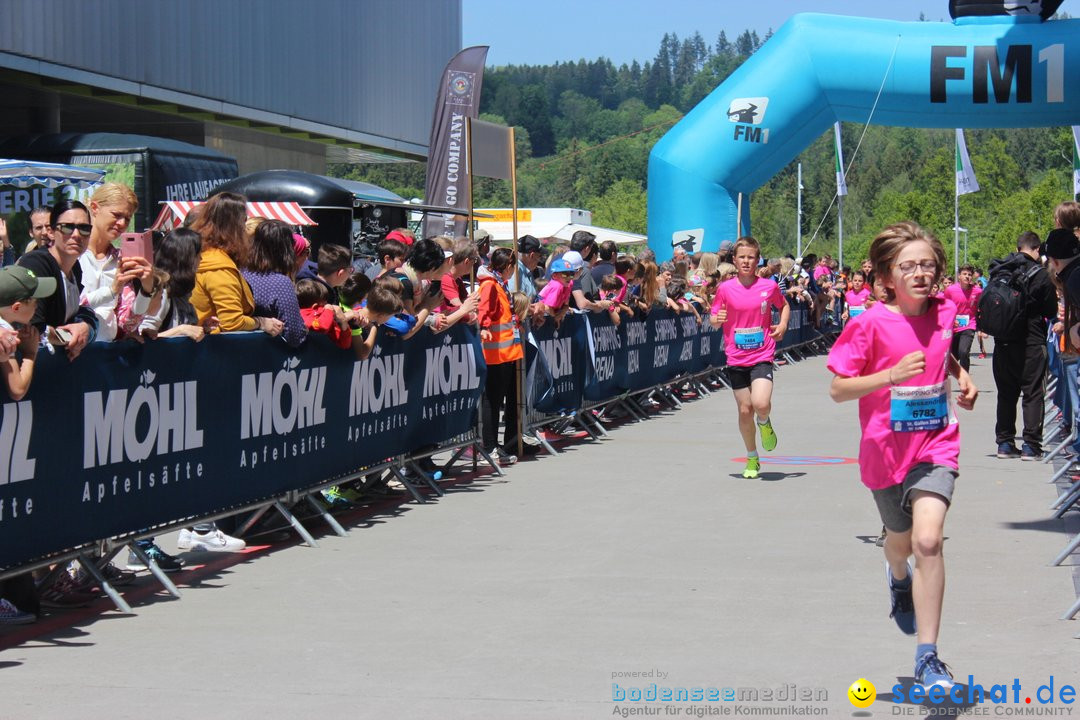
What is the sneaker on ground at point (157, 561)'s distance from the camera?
24.0 feet

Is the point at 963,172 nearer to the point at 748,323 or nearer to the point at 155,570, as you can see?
the point at 748,323

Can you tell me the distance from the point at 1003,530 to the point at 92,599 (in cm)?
563

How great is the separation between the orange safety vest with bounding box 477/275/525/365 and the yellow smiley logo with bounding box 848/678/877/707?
722 cm

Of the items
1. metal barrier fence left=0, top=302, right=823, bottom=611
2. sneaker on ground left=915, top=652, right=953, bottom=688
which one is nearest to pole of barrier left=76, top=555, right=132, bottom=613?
metal barrier fence left=0, top=302, right=823, bottom=611

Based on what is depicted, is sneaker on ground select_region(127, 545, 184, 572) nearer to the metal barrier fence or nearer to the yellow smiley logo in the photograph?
the metal barrier fence

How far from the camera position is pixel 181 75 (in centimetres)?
2505

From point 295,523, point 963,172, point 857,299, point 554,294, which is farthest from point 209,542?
point 963,172

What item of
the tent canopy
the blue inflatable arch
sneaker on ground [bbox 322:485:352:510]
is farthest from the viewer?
the blue inflatable arch

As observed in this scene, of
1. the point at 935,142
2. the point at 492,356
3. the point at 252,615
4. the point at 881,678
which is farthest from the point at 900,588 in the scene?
the point at 935,142

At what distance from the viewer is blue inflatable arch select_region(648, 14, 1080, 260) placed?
20.7 meters

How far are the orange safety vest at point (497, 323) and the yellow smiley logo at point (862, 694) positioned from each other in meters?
7.22

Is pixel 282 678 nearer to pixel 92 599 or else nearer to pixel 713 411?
pixel 92 599

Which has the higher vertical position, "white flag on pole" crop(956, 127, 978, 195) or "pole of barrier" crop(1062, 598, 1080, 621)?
"white flag on pole" crop(956, 127, 978, 195)
